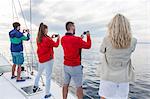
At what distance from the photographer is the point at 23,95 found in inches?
161

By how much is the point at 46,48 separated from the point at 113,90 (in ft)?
5.55

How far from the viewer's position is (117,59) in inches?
94.4

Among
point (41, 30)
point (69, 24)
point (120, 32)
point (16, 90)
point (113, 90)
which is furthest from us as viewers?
point (16, 90)

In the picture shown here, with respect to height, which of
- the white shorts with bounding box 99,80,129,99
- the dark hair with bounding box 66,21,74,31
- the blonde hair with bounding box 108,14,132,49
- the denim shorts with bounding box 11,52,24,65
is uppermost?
the dark hair with bounding box 66,21,74,31

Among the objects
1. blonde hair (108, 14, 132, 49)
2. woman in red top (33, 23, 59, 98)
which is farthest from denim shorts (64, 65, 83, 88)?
blonde hair (108, 14, 132, 49)

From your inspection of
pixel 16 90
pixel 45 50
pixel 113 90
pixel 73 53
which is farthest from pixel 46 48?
pixel 113 90

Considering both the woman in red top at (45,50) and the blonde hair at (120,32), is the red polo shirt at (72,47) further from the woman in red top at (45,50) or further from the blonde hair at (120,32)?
the blonde hair at (120,32)

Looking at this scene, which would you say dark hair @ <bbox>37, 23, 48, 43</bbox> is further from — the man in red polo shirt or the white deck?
the white deck

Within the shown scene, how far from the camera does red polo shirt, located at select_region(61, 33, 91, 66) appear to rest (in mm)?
3213

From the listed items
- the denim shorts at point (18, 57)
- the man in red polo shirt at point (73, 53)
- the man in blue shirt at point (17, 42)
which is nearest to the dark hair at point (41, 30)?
the man in red polo shirt at point (73, 53)

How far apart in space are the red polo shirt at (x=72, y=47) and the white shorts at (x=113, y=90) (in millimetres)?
813

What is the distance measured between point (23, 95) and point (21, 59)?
1.10 metres

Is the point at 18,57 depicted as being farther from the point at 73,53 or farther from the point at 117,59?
the point at 117,59

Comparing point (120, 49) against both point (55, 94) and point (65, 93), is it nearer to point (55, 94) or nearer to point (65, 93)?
point (65, 93)
